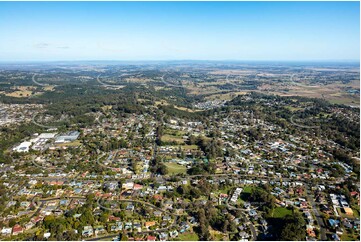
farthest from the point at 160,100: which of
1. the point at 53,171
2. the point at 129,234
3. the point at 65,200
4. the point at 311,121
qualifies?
the point at 129,234

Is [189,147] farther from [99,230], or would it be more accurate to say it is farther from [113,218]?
[99,230]

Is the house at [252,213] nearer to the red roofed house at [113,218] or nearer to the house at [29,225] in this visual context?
the red roofed house at [113,218]

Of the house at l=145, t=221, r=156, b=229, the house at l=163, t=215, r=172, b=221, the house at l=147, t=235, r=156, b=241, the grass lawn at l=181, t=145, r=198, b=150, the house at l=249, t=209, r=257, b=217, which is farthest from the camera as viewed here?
the grass lawn at l=181, t=145, r=198, b=150

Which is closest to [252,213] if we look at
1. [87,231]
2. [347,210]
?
[347,210]

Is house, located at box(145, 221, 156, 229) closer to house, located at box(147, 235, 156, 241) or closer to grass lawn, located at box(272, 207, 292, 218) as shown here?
house, located at box(147, 235, 156, 241)

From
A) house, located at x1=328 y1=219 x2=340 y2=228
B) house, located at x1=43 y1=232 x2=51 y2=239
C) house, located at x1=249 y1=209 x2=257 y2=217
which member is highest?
house, located at x1=328 y1=219 x2=340 y2=228

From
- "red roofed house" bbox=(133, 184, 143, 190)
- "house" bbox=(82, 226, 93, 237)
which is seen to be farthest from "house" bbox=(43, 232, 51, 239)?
"red roofed house" bbox=(133, 184, 143, 190)
